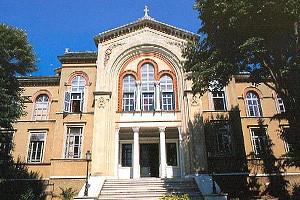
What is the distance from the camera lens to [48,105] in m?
22.9

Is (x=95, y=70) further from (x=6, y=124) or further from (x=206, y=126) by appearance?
(x=206, y=126)

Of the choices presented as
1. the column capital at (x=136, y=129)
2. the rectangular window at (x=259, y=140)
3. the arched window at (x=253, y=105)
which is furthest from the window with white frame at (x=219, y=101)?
the column capital at (x=136, y=129)

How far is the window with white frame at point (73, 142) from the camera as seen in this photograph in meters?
20.0

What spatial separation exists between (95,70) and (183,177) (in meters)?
12.0

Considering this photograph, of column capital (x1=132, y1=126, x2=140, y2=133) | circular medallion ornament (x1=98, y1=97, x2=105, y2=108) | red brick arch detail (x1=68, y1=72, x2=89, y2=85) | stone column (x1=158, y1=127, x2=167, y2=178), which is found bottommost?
stone column (x1=158, y1=127, x2=167, y2=178)

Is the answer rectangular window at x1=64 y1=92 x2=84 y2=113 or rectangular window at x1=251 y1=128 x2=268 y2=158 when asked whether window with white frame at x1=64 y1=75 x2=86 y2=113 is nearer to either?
rectangular window at x1=64 y1=92 x2=84 y2=113

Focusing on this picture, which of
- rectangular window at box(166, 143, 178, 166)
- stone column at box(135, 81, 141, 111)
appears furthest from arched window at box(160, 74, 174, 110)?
rectangular window at box(166, 143, 178, 166)

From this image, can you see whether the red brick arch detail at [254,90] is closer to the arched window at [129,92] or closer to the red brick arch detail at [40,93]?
the arched window at [129,92]

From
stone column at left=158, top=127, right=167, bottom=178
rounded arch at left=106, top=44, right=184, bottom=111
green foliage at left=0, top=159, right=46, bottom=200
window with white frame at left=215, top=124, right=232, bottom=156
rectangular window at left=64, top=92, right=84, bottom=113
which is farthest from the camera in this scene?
rounded arch at left=106, top=44, right=184, bottom=111

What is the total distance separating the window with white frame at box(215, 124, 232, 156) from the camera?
19.9m

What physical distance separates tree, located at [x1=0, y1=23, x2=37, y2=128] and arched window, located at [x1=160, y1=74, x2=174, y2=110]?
10587mm

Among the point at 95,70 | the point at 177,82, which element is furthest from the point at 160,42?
the point at 95,70

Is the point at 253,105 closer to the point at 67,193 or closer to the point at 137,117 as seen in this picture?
the point at 137,117

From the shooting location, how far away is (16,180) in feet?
66.5
